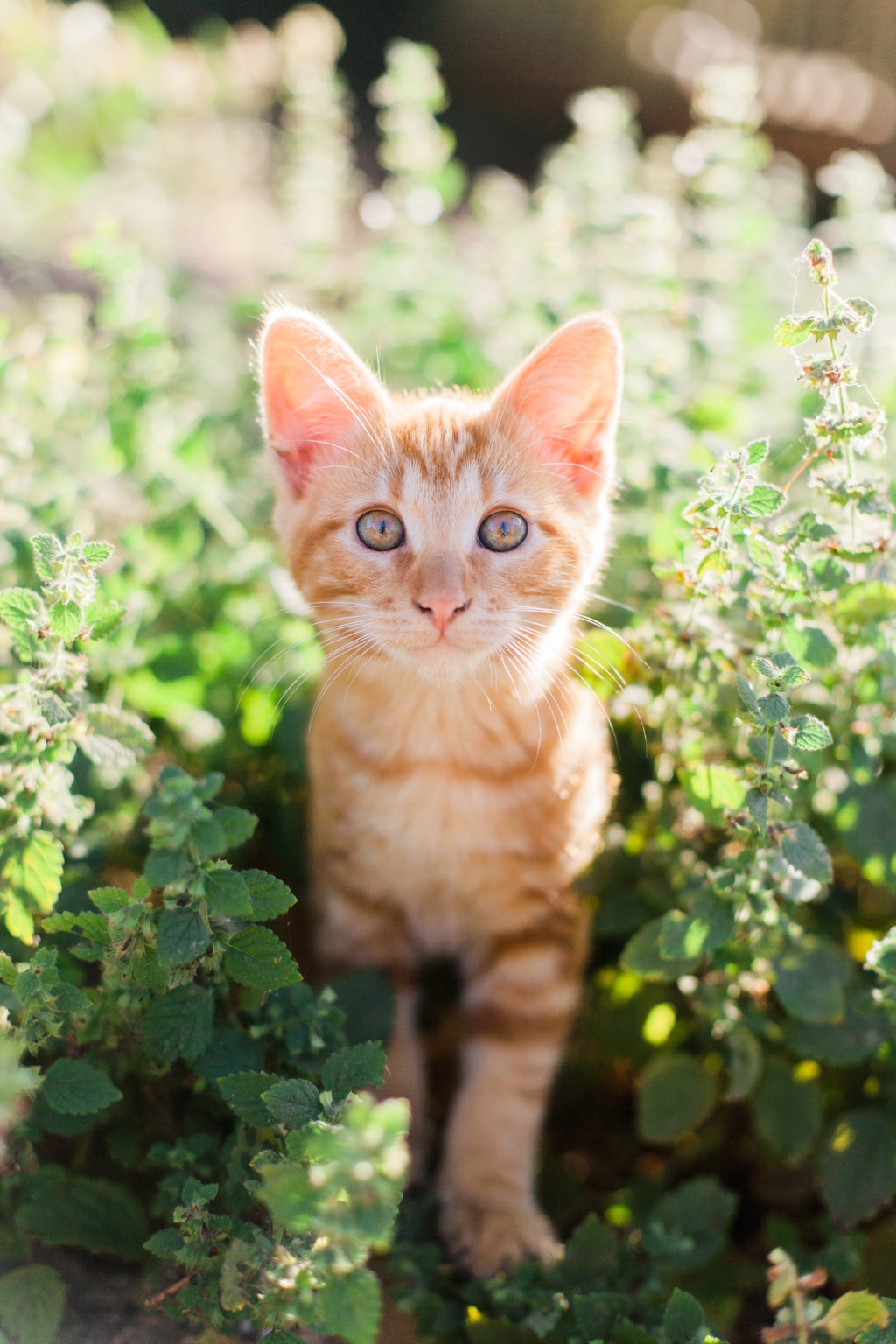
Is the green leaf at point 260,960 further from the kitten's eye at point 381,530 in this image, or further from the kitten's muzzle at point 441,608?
the kitten's eye at point 381,530

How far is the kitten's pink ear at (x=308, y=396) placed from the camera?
1.46 metres

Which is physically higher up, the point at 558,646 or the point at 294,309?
the point at 294,309

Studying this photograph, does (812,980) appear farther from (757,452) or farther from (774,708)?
(757,452)

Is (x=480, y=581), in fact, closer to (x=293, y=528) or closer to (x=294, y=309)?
(x=293, y=528)

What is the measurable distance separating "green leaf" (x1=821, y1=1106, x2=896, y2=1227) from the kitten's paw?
41 centimetres

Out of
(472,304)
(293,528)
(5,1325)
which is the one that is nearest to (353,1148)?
(5,1325)

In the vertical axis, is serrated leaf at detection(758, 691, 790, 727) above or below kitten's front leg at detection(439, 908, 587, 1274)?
above

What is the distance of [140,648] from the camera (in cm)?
190

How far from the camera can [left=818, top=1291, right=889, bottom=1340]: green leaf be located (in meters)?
1.08

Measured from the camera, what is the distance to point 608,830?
Result: 5.84 ft

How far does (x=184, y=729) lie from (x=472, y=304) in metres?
1.54

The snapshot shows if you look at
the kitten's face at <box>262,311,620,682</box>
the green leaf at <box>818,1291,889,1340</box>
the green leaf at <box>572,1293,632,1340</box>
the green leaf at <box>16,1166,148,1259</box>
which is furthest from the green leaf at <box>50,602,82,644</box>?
the green leaf at <box>818,1291,889,1340</box>

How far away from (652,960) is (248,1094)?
1.85 ft

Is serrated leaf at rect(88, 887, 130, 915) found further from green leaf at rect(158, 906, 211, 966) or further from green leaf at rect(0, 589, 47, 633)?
green leaf at rect(0, 589, 47, 633)
